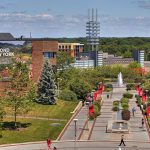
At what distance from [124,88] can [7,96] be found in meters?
69.4

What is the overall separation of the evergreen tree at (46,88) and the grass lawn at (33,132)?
14.0 m

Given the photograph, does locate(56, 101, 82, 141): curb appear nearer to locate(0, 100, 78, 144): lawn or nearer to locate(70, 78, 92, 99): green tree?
locate(0, 100, 78, 144): lawn

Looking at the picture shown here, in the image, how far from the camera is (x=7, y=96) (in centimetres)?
5903

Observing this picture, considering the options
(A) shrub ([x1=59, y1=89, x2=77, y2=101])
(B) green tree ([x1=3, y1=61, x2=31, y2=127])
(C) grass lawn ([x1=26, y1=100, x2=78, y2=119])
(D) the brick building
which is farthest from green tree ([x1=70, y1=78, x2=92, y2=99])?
(B) green tree ([x1=3, y1=61, x2=31, y2=127])

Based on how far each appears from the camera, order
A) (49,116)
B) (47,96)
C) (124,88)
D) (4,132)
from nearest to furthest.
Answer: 1. (4,132)
2. (49,116)
3. (47,96)
4. (124,88)

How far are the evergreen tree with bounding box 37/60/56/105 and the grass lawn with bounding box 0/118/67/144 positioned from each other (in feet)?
45.9

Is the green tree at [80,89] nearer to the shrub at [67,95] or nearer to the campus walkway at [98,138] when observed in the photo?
the shrub at [67,95]

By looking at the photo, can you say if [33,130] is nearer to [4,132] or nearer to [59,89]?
[4,132]

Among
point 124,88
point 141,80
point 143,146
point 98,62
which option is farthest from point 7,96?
point 98,62

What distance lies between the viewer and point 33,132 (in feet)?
187

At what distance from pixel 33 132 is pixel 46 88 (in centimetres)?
2297

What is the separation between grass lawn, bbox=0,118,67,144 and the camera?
53.2 meters

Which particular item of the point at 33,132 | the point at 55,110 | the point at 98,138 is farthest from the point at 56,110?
the point at 98,138

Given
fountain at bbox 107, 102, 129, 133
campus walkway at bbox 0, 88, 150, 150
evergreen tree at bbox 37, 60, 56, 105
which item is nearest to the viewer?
campus walkway at bbox 0, 88, 150, 150
